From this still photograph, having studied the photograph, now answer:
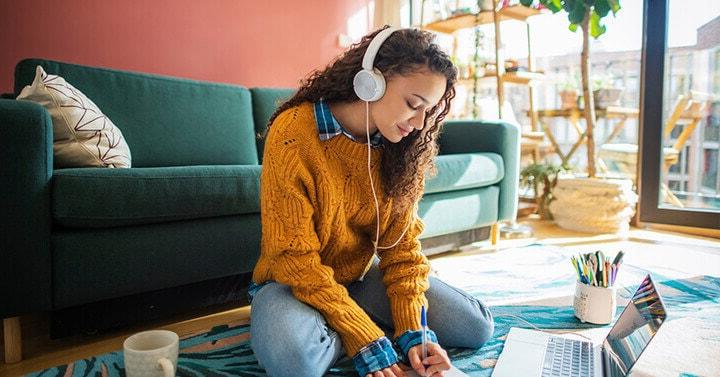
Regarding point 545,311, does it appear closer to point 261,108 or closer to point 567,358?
point 567,358

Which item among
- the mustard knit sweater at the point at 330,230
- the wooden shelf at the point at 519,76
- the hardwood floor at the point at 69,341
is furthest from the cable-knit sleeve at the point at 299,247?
the wooden shelf at the point at 519,76

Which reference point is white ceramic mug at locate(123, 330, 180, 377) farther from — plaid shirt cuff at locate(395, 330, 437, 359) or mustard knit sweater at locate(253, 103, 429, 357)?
plaid shirt cuff at locate(395, 330, 437, 359)

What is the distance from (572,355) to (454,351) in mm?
262

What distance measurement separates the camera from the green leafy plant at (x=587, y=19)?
257cm

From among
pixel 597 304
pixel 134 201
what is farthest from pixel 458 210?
pixel 134 201

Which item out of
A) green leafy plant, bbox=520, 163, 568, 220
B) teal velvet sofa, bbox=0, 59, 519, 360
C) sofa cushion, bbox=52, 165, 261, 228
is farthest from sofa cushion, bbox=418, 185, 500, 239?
green leafy plant, bbox=520, 163, 568, 220

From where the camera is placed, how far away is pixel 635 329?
947 mm

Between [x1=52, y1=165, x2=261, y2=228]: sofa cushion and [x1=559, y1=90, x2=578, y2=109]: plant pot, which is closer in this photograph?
[x1=52, y1=165, x2=261, y2=228]: sofa cushion

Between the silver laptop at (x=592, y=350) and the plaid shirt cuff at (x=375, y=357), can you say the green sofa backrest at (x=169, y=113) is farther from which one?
the silver laptop at (x=592, y=350)

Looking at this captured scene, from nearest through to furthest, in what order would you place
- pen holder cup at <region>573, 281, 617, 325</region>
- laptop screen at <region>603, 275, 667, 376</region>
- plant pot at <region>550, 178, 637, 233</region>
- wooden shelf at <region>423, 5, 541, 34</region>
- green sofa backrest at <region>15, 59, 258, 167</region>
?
laptop screen at <region>603, 275, 667, 376</region> → pen holder cup at <region>573, 281, 617, 325</region> → green sofa backrest at <region>15, 59, 258, 167</region> → plant pot at <region>550, 178, 637, 233</region> → wooden shelf at <region>423, 5, 541, 34</region>

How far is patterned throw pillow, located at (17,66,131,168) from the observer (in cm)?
142

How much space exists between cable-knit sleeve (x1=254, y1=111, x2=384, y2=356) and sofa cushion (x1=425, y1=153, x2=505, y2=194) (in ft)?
3.21

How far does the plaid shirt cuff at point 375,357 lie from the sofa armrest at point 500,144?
1.60 m

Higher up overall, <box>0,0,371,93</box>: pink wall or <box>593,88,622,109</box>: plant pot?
<box>0,0,371,93</box>: pink wall
